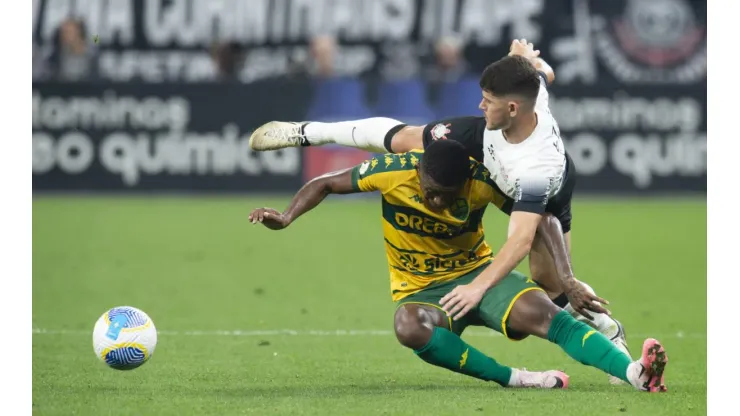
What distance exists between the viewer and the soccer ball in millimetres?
6820

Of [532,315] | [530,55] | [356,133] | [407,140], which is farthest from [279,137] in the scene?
[532,315]

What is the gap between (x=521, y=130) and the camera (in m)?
6.68

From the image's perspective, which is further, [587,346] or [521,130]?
[521,130]

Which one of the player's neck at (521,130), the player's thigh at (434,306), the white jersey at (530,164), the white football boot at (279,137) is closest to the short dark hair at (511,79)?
the player's neck at (521,130)

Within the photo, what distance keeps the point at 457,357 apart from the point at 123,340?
1843 millimetres

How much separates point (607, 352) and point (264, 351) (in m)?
2.66

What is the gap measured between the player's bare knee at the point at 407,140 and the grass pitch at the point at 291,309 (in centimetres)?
136

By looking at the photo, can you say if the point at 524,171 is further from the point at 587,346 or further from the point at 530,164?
the point at 587,346

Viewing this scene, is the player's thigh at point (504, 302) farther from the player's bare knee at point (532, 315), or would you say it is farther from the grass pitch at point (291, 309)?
the grass pitch at point (291, 309)

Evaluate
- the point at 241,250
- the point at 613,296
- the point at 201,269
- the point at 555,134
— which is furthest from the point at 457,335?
the point at 241,250

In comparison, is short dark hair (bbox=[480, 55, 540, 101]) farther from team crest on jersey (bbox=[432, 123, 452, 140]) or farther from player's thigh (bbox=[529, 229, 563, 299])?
player's thigh (bbox=[529, 229, 563, 299])

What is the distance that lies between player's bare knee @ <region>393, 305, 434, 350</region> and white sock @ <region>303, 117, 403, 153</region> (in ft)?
4.57

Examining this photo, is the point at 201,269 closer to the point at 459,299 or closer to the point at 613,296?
the point at 613,296

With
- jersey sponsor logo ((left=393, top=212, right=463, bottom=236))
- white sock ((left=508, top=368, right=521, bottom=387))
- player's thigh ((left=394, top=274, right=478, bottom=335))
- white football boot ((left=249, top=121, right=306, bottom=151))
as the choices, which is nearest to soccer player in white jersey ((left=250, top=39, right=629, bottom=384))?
player's thigh ((left=394, top=274, right=478, bottom=335))
